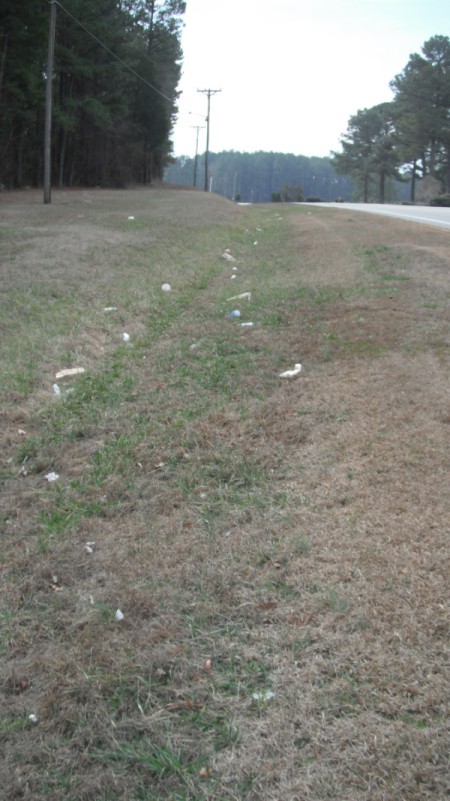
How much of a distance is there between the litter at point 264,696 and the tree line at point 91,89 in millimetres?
27819

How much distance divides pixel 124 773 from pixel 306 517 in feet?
5.52

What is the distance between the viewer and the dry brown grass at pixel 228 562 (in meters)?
2.25

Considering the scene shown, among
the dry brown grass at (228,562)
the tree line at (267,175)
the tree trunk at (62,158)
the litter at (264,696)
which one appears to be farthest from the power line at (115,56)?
the tree line at (267,175)

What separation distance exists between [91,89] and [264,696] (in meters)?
43.0

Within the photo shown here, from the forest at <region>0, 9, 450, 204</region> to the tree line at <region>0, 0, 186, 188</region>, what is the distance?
65mm

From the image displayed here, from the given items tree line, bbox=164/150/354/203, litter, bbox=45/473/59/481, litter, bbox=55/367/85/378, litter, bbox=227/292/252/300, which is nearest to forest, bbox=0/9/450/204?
litter, bbox=227/292/252/300

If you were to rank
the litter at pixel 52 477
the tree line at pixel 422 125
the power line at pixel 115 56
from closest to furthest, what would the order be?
the litter at pixel 52 477
the power line at pixel 115 56
the tree line at pixel 422 125

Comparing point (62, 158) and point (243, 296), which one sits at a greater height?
point (62, 158)

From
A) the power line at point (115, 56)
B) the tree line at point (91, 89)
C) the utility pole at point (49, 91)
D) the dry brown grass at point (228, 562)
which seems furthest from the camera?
the power line at point (115, 56)

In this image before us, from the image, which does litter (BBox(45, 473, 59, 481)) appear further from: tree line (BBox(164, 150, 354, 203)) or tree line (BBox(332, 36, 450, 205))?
tree line (BBox(164, 150, 354, 203))

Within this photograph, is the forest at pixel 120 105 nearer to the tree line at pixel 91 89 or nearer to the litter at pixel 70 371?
the tree line at pixel 91 89

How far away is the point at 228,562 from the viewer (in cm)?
330

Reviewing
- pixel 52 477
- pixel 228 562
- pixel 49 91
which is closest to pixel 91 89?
pixel 49 91

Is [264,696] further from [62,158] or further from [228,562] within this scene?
[62,158]
